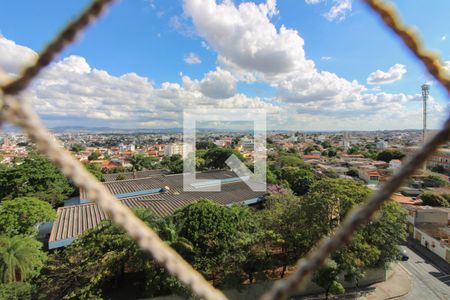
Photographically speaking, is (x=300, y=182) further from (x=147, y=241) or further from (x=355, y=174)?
(x=147, y=241)

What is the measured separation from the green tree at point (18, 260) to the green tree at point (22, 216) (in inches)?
114

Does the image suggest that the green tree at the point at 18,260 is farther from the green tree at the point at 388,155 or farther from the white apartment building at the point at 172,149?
the white apartment building at the point at 172,149

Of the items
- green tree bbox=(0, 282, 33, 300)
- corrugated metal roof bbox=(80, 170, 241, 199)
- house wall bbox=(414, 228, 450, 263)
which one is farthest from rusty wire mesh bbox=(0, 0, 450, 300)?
house wall bbox=(414, 228, 450, 263)

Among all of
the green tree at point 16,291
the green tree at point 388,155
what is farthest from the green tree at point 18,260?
the green tree at point 388,155

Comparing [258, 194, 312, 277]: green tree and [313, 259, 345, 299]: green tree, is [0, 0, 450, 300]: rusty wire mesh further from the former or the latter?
[258, 194, 312, 277]: green tree

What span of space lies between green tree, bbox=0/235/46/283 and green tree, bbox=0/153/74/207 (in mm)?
8588

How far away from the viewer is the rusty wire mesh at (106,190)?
0.63 m

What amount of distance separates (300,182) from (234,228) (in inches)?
529

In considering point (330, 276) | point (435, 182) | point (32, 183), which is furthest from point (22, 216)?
point (435, 182)

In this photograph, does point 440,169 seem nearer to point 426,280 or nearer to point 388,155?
point 388,155

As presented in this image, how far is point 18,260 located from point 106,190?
953 centimetres

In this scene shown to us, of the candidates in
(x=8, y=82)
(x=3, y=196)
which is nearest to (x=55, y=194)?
(x=3, y=196)

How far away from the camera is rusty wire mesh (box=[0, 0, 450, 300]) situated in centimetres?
63

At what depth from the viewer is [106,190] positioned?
2.25 feet
